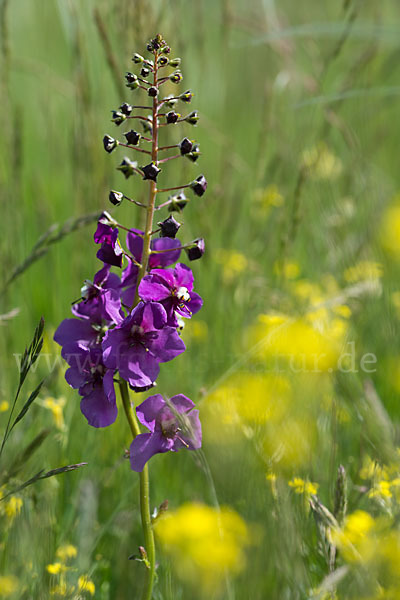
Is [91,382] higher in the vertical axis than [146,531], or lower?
higher

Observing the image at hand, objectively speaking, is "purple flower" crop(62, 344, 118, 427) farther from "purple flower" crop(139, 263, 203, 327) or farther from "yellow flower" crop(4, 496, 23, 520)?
"yellow flower" crop(4, 496, 23, 520)

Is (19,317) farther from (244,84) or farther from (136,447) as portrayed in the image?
(244,84)

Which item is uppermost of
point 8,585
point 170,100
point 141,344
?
point 170,100

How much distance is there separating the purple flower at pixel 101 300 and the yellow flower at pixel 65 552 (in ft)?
2.03

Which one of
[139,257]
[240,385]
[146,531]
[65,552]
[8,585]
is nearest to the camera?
[146,531]

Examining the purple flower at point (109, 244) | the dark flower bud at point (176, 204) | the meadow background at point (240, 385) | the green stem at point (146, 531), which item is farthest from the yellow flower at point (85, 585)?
the dark flower bud at point (176, 204)

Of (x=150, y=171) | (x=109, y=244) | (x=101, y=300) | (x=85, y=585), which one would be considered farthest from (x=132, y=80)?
(x=85, y=585)

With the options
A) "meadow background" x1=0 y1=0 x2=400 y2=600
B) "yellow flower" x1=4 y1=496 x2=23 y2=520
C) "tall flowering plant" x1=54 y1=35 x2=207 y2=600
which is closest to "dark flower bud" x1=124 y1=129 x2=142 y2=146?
"tall flowering plant" x1=54 y1=35 x2=207 y2=600

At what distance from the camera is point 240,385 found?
76.4 inches

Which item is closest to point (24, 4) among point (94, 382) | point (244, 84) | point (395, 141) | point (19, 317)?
point (244, 84)

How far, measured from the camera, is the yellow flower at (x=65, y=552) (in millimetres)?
1619

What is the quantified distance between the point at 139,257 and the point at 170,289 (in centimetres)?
15

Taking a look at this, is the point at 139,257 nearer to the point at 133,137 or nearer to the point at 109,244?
the point at 109,244

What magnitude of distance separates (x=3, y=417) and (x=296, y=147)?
1.74 meters
